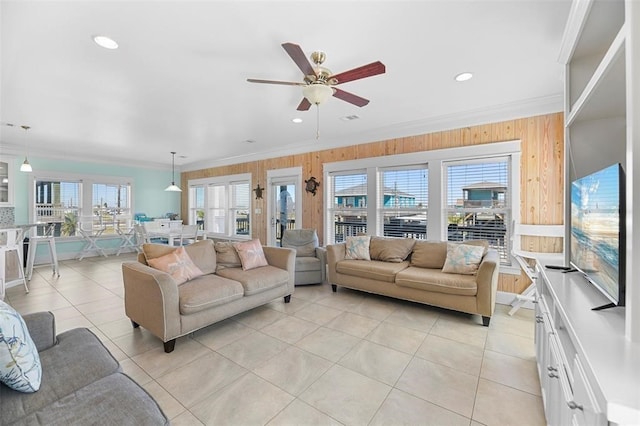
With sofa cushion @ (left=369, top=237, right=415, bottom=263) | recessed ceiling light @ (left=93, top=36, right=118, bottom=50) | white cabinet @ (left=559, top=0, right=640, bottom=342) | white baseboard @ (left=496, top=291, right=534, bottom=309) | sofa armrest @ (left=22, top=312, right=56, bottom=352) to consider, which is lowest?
white baseboard @ (left=496, top=291, right=534, bottom=309)

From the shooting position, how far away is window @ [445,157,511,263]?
12.1 feet

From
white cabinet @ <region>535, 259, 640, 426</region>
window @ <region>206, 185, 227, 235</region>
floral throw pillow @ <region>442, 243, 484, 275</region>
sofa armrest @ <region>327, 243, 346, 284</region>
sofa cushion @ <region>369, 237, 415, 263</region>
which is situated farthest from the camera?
window @ <region>206, 185, 227, 235</region>

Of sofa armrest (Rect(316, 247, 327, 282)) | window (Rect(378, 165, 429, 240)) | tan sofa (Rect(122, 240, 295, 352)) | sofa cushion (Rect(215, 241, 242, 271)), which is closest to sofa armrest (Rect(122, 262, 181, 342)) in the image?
tan sofa (Rect(122, 240, 295, 352))

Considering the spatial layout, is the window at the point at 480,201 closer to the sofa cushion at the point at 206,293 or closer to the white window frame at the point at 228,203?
the sofa cushion at the point at 206,293

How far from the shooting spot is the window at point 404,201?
4332 mm

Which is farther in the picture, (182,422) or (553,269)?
(553,269)

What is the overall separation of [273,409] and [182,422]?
0.54 m

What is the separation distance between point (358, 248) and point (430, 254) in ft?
3.29

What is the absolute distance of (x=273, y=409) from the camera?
1745 millimetres

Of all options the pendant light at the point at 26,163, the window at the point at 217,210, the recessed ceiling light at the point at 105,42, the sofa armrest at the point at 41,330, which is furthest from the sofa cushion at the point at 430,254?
the pendant light at the point at 26,163

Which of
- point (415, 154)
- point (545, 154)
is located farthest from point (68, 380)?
point (545, 154)

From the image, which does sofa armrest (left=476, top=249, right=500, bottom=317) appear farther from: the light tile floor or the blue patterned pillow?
the blue patterned pillow

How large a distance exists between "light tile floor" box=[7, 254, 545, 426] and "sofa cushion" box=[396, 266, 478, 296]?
332mm

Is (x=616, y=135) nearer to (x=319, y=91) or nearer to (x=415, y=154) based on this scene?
(x=319, y=91)
